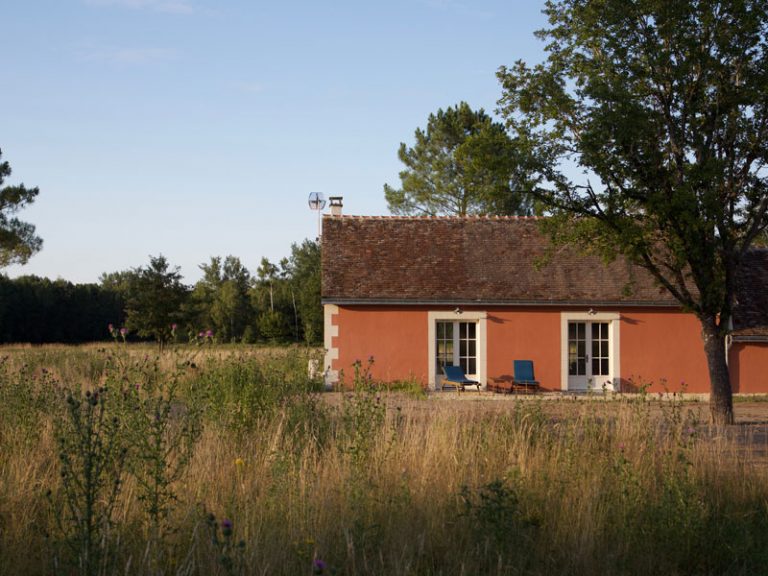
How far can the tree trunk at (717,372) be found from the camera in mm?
12719

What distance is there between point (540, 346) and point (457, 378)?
2.28 metres

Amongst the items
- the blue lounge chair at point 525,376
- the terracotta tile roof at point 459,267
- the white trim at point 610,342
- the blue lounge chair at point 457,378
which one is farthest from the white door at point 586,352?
the blue lounge chair at point 457,378

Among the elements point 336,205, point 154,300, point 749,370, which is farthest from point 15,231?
point 749,370

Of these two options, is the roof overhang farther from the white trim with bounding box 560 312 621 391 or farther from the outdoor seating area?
the outdoor seating area

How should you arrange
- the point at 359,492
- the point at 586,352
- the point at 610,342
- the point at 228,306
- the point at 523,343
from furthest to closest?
the point at 228,306
the point at 586,352
the point at 610,342
the point at 523,343
the point at 359,492

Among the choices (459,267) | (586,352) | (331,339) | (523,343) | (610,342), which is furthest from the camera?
(459,267)

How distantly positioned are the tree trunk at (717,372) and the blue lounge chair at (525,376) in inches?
238

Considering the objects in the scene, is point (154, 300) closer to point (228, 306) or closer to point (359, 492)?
point (228, 306)

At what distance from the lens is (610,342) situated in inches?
754

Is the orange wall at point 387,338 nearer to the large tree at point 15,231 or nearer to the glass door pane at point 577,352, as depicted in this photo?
the glass door pane at point 577,352

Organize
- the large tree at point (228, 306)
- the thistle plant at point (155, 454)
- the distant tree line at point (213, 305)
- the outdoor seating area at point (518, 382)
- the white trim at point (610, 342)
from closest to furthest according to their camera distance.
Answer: the thistle plant at point (155, 454) → the outdoor seating area at point (518, 382) → the white trim at point (610, 342) → the distant tree line at point (213, 305) → the large tree at point (228, 306)

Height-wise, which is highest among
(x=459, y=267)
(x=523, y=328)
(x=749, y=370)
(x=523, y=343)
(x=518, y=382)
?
(x=459, y=267)

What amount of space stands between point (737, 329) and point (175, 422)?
15860 mm

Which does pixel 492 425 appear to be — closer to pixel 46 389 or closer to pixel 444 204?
pixel 46 389
